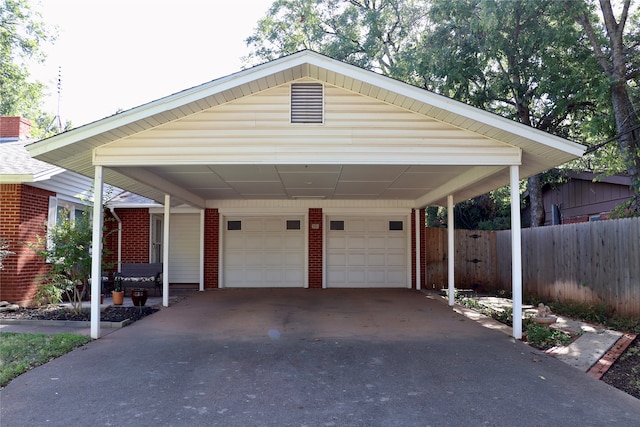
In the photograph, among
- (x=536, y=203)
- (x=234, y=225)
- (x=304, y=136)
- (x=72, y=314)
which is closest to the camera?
(x=304, y=136)

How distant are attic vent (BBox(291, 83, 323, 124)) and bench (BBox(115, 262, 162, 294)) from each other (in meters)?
6.61

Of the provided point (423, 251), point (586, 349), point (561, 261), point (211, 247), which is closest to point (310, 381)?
point (586, 349)

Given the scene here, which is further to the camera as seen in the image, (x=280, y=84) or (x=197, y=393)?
(x=280, y=84)

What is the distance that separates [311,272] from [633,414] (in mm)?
10700

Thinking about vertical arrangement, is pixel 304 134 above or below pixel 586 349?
→ above

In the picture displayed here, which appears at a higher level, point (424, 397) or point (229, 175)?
point (229, 175)

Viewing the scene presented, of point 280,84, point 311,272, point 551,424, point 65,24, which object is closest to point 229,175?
point 280,84

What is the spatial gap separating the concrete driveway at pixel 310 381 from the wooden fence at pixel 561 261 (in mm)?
2644

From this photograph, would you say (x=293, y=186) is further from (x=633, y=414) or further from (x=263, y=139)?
(x=633, y=414)

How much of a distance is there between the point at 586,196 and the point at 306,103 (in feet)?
42.1

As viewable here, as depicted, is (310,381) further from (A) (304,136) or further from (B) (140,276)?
(B) (140,276)

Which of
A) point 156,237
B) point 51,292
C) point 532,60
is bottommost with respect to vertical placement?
point 51,292

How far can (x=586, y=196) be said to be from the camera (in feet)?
53.4

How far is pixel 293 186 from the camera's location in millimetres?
11719
